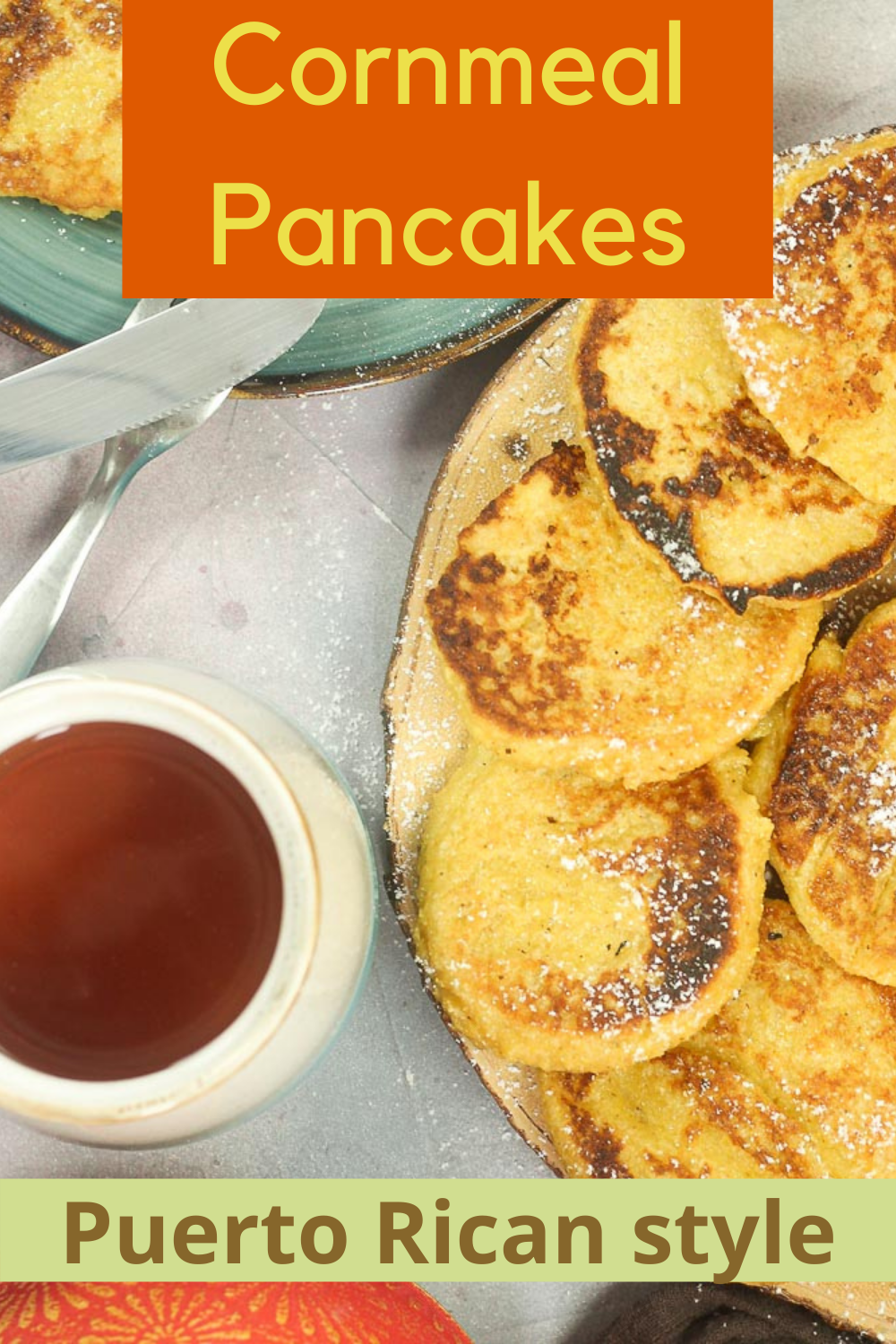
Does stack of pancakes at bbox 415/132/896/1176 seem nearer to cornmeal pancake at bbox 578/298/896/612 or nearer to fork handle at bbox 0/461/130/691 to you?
cornmeal pancake at bbox 578/298/896/612

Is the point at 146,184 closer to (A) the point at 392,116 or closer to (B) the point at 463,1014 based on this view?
(A) the point at 392,116

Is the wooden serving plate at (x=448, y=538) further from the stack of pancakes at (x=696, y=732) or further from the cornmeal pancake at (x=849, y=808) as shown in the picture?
the cornmeal pancake at (x=849, y=808)

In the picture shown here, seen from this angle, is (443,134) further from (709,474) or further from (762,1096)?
(762,1096)

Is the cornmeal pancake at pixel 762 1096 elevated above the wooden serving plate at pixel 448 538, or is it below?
below

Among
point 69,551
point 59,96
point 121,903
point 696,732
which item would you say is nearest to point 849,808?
point 696,732

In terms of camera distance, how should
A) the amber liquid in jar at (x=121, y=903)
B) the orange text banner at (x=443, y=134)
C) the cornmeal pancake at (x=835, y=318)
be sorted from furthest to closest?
the orange text banner at (x=443, y=134) < the cornmeal pancake at (x=835, y=318) < the amber liquid in jar at (x=121, y=903)

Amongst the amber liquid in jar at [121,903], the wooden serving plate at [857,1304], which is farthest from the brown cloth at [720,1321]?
the amber liquid in jar at [121,903]

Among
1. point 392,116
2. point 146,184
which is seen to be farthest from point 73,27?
point 392,116
